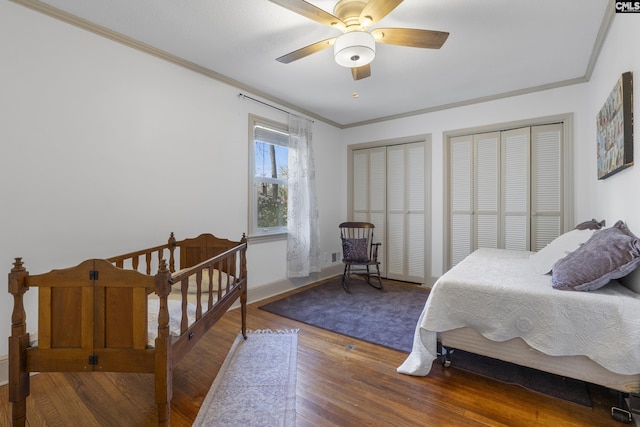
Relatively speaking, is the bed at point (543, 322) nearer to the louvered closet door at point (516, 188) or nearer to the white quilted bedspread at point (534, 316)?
the white quilted bedspread at point (534, 316)

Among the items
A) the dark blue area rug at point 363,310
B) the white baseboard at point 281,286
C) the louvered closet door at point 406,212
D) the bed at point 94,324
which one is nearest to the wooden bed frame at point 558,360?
the dark blue area rug at point 363,310

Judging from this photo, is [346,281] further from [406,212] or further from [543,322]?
[543,322]

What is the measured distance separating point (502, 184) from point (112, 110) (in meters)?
3.95

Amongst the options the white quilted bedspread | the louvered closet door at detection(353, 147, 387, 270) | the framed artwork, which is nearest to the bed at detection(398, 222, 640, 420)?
the white quilted bedspread

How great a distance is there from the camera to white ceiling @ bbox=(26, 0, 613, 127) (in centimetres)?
196

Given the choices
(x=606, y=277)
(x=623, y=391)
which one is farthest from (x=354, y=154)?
(x=623, y=391)

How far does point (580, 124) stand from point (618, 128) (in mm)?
1450

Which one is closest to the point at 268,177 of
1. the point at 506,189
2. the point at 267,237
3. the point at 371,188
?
the point at 267,237

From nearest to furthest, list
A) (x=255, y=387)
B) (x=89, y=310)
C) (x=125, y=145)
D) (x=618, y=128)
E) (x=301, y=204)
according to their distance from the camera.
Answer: (x=89, y=310), (x=255, y=387), (x=618, y=128), (x=125, y=145), (x=301, y=204)

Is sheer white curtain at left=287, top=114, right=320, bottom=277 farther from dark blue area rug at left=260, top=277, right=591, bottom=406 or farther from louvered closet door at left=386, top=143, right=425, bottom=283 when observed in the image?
louvered closet door at left=386, top=143, right=425, bottom=283

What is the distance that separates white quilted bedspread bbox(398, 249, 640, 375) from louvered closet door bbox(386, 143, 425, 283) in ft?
6.57

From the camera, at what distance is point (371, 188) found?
4.52 meters

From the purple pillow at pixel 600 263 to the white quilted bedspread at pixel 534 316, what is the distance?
0.21 ft

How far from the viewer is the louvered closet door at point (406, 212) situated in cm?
407
